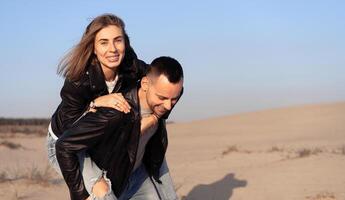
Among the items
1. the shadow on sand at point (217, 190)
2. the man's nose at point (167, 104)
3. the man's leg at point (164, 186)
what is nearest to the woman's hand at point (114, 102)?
the man's nose at point (167, 104)

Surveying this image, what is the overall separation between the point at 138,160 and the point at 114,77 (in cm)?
69

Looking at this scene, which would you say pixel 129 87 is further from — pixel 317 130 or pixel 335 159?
pixel 317 130

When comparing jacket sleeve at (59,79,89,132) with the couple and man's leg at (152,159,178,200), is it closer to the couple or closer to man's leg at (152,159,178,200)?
the couple

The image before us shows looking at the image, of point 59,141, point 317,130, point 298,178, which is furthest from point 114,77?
point 317,130

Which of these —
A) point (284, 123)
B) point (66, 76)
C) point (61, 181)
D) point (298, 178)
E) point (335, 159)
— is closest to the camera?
point (66, 76)

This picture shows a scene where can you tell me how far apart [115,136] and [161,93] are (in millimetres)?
440

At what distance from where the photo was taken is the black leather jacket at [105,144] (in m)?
3.68

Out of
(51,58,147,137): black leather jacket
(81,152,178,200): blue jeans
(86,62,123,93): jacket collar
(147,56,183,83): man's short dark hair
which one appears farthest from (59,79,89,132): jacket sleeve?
(81,152,178,200): blue jeans

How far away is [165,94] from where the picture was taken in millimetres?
3809

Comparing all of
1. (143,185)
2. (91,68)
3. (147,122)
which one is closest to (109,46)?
(91,68)

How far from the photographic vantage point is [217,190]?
879 centimetres

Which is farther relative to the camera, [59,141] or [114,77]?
[114,77]

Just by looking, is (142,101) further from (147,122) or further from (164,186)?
(164,186)

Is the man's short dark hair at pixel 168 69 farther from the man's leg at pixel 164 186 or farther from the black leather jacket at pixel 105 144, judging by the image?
the man's leg at pixel 164 186
